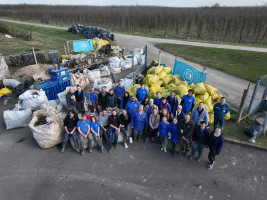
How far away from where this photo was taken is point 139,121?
5.40 meters

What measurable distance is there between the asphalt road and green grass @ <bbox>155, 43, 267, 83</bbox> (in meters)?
7.69

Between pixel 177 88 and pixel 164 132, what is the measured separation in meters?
2.45

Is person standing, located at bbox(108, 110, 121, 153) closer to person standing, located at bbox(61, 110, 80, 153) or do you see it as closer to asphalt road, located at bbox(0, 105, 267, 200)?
asphalt road, located at bbox(0, 105, 267, 200)

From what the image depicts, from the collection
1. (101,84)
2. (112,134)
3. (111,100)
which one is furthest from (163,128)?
(101,84)

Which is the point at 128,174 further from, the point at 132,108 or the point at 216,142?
the point at 216,142

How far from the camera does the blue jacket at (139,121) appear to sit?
5375mm

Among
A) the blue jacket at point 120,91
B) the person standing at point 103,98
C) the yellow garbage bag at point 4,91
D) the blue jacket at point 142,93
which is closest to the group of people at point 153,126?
the blue jacket at point 142,93

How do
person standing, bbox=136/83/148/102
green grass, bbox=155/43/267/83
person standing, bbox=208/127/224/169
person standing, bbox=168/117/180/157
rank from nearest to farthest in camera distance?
1. person standing, bbox=208/127/224/169
2. person standing, bbox=168/117/180/157
3. person standing, bbox=136/83/148/102
4. green grass, bbox=155/43/267/83

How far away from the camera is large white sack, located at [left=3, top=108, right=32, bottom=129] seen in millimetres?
6192

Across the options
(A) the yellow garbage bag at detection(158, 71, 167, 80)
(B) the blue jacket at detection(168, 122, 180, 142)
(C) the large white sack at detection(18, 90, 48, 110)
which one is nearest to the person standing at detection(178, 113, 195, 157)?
(B) the blue jacket at detection(168, 122, 180, 142)

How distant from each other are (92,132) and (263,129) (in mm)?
5411

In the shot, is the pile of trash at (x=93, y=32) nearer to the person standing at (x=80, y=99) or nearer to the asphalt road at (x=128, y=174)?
the person standing at (x=80, y=99)

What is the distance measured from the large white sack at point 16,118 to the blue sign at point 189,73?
661 cm

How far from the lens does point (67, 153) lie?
5.27 metres
